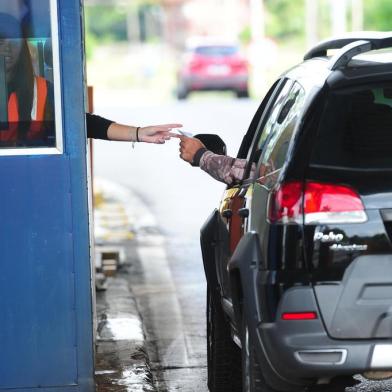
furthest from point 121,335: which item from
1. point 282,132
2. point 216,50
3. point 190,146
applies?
point 216,50

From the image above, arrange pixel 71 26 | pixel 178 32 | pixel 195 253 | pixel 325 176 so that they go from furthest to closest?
pixel 178 32, pixel 195 253, pixel 71 26, pixel 325 176

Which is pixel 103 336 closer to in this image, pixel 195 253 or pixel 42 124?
pixel 42 124

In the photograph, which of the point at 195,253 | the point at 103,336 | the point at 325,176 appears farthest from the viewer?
the point at 195,253

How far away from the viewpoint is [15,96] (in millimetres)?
6531

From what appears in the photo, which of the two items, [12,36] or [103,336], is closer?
[12,36]

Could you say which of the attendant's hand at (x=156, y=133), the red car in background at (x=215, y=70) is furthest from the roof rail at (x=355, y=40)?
the red car in background at (x=215, y=70)

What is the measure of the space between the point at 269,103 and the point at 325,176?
5.18 feet

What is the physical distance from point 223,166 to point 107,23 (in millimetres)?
83524

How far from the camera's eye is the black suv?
16.7 ft

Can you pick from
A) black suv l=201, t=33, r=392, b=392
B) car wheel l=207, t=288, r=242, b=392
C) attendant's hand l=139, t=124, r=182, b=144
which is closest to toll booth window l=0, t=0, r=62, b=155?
attendant's hand l=139, t=124, r=182, b=144

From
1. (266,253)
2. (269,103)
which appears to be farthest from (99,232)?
(266,253)

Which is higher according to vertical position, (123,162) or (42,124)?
(42,124)

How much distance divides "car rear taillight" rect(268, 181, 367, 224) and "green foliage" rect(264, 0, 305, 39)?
62.2m

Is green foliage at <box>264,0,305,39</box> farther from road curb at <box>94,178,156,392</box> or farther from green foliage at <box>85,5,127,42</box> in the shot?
road curb at <box>94,178,156,392</box>
